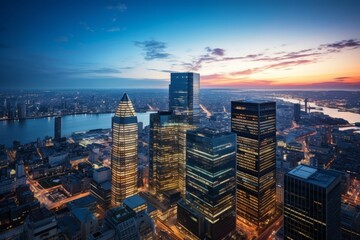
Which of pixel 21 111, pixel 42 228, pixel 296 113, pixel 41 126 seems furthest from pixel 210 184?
pixel 21 111

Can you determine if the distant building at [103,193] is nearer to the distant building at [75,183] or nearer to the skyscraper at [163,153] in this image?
the distant building at [75,183]

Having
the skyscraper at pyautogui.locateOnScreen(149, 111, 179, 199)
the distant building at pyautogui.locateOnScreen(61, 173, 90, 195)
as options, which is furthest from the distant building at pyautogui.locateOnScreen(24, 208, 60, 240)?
the skyscraper at pyautogui.locateOnScreen(149, 111, 179, 199)

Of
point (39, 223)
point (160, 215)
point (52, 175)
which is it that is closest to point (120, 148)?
point (160, 215)

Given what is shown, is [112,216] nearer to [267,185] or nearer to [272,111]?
[267,185]

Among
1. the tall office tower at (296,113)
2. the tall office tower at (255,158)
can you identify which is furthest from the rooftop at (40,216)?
the tall office tower at (296,113)

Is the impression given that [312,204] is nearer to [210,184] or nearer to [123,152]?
[210,184]
